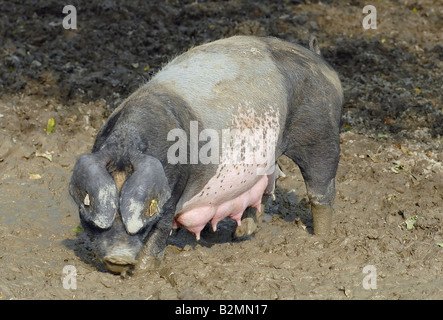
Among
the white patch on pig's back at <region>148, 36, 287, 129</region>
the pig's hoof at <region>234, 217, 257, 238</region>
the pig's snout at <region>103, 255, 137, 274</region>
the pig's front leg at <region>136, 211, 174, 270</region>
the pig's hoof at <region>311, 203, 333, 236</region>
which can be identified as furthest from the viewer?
the pig's hoof at <region>234, 217, 257, 238</region>

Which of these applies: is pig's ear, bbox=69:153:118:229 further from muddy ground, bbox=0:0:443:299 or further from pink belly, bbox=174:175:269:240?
pink belly, bbox=174:175:269:240

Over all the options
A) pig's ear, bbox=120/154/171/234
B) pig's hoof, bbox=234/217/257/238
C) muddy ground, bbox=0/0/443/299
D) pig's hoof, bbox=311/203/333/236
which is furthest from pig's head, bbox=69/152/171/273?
pig's hoof, bbox=311/203/333/236

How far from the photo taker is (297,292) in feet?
15.9

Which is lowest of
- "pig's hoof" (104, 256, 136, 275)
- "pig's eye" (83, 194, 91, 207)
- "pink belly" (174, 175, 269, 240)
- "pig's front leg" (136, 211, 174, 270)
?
"pink belly" (174, 175, 269, 240)

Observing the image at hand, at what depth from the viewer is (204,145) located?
494cm

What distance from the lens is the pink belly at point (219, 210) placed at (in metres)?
5.22

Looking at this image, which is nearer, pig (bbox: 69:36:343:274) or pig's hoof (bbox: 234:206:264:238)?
pig (bbox: 69:36:343:274)

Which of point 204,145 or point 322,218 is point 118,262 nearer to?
point 204,145

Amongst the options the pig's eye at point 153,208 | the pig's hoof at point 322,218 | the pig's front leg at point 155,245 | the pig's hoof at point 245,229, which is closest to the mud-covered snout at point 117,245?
the pig's eye at point 153,208

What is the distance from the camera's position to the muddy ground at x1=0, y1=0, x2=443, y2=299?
4949 millimetres

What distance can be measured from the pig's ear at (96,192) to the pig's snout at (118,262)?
195 mm

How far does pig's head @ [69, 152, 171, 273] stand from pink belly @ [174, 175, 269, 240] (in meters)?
0.86

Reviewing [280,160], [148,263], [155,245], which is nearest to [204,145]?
[155,245]

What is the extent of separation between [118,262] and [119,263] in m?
0.01
